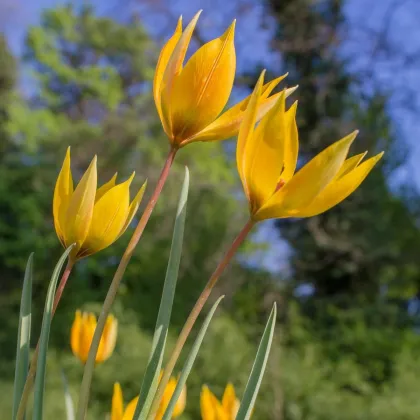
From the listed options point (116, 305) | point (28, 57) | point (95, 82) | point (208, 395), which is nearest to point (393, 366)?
point (116, 305)

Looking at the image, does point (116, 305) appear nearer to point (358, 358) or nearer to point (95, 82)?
point (358, 358)

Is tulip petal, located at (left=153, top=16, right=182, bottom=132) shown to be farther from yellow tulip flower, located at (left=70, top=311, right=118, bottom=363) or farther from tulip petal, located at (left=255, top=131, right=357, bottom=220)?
yellow tulip flower, located at (left=70, top=311, right=118, bottom=363)

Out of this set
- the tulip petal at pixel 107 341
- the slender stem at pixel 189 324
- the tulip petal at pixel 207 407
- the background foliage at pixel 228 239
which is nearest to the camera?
the slender stem at pixel 189 324

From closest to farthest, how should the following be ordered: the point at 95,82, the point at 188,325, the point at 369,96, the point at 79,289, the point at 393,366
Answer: the point at 188,325, the point at 393,366, the point at 369,96, the point at 79,289, the point at 95,82

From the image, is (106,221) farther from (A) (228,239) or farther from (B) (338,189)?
(A) (228,239)

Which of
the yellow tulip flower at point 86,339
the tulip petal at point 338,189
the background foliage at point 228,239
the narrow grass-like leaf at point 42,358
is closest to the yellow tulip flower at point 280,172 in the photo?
the tulip petal at point 338,189

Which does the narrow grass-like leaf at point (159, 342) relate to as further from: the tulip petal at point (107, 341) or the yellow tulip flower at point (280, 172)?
the tulip petal at point (107, 341)

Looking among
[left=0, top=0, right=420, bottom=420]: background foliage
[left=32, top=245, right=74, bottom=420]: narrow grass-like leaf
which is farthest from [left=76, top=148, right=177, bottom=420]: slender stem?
[left=0, top=0, right=420, bottom=420]: background foliage
